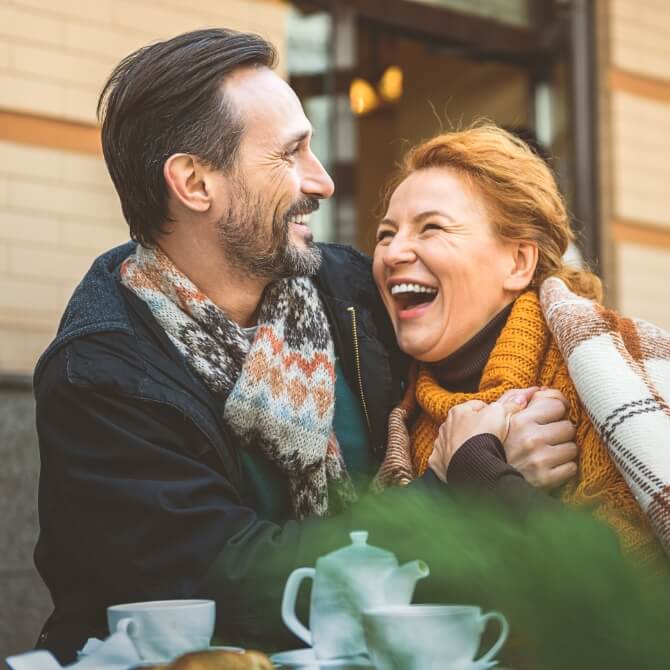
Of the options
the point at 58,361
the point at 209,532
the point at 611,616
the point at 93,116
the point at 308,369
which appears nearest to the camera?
the point at 611,616

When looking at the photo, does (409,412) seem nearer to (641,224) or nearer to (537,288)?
(537,288)

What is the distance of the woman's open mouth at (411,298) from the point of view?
99.4 inches

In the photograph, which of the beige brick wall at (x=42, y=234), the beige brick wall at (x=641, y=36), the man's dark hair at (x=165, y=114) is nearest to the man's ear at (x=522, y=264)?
the man's dark hair at (x=165, y=114)

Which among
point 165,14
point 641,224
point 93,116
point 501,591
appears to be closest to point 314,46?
point 165,14

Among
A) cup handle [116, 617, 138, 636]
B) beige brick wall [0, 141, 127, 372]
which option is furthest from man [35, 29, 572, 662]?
beige brick wall [0, 141, 127, 372]

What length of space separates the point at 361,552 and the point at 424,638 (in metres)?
0.11

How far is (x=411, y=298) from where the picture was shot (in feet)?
8.61

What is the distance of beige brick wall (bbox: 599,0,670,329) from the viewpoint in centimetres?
599

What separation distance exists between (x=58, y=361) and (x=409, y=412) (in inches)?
31.1

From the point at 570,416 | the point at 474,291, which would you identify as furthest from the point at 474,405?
the point at 474,291

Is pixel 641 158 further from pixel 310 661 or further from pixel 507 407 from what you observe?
pixel 310 661

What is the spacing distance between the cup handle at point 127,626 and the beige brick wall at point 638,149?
5142mm

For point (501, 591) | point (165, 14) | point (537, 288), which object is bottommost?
point (537, 288)

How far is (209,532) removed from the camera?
195 centimetres
